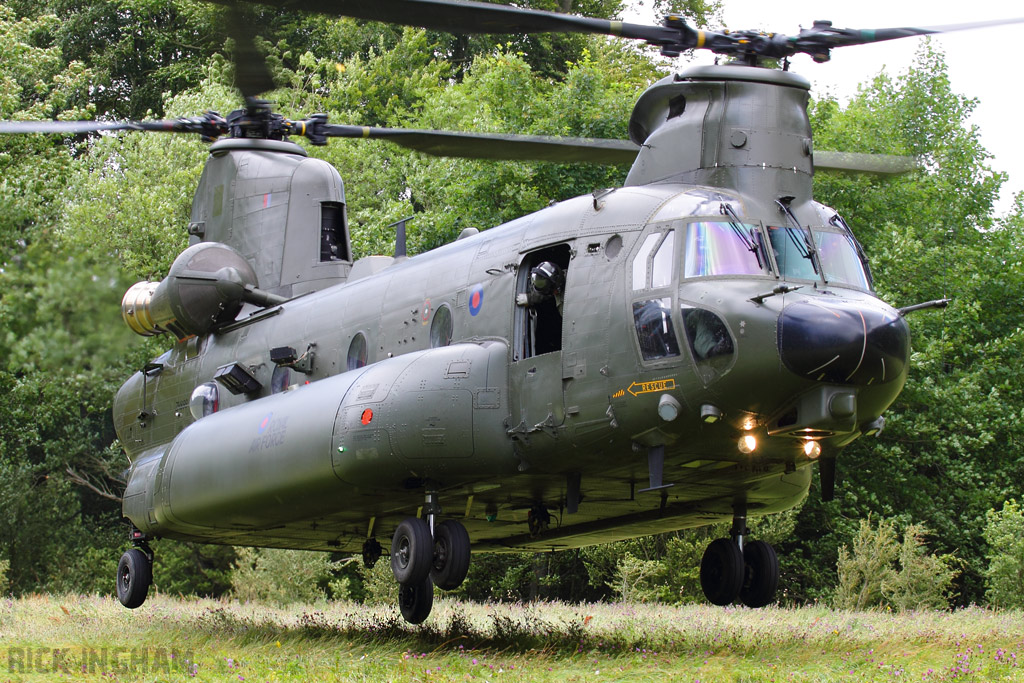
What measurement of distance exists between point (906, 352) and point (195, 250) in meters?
9.45

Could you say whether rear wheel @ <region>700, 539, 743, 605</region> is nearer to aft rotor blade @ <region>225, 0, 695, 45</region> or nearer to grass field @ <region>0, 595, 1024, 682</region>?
grass field @ <region>0, 595, 1024, 682</region>

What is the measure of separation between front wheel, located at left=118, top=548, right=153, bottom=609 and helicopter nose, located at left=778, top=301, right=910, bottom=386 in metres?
9.63

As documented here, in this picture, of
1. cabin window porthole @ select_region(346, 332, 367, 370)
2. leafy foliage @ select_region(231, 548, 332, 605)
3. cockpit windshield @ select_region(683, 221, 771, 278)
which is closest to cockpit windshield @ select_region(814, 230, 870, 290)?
cockpit windshield @ select_region(683, 221, 771, 278)

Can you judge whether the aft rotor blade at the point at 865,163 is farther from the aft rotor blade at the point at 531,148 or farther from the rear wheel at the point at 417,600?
the rear wheel at the point at 417,600

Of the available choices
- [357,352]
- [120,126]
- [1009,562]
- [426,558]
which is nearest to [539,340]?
[426,558]

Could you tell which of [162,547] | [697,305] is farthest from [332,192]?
[162,547]

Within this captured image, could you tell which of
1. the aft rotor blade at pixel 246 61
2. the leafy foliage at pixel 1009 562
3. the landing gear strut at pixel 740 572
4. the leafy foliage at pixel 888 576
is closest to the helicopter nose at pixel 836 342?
the landing gear strut at pixel 740 572

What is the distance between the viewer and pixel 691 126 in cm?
1148

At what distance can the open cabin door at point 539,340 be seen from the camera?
10.9 metres

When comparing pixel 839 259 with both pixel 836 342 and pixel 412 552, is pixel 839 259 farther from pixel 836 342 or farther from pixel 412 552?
pixel 412 552

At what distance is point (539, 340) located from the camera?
1142 centimetres

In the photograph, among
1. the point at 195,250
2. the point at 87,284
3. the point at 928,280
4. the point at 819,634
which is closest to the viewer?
the point at 87,284

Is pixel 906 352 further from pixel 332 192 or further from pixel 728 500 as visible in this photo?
pixel 332 192

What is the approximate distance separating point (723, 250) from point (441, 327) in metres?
3.36
